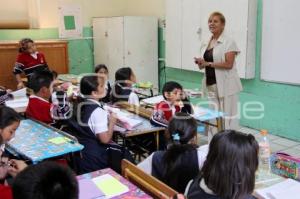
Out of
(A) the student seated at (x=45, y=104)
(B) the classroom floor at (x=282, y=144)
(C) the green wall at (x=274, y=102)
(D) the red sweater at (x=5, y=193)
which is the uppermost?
(A) the student seated at (x=45, y=104)

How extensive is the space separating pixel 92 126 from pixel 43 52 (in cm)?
416

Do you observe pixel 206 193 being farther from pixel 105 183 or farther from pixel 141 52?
pixel 141 52

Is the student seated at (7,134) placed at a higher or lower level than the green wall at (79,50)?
lower

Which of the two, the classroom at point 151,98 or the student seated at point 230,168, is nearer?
the student seated at point 230,168

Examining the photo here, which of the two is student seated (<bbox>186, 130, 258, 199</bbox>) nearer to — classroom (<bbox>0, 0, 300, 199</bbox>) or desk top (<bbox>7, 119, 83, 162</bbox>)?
classroom (<bbox>0, 0, 300, 199</bbox>)

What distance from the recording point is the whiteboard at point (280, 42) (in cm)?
423

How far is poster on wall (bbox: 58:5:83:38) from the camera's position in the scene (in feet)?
22.1

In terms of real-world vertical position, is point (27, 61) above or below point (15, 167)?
above

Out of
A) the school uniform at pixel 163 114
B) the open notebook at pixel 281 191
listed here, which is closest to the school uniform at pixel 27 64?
the school uniform at pixel 163 114

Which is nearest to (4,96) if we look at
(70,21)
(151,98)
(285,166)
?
(151,98)

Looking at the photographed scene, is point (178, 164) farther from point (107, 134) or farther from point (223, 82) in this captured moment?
point (223, 82)

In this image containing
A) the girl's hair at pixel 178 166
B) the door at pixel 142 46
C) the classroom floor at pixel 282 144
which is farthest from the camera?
the door at pixel 142 46

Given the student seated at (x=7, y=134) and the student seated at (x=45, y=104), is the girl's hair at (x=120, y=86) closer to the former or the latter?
the student seated at (x=45, y=104)

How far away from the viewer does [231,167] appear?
52.2 inches
